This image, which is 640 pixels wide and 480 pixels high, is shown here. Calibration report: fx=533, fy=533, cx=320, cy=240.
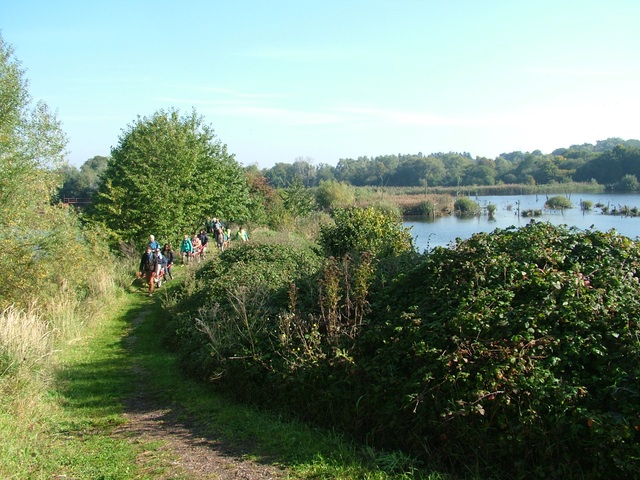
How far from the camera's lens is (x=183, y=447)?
19.4 ft

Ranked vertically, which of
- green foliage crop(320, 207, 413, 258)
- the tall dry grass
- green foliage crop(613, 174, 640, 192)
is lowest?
the tall dry grass

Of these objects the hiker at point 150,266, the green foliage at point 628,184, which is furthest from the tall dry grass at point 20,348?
the green foliage at point 628,184

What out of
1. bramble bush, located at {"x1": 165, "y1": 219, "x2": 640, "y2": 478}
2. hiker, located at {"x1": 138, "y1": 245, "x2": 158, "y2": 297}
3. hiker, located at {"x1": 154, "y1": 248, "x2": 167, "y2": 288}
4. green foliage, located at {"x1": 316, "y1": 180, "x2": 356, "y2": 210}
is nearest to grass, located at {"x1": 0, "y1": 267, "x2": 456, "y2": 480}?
bramble bush, located at {"x1": 165, "y1": 219, "x2": 640, "y2": 478}

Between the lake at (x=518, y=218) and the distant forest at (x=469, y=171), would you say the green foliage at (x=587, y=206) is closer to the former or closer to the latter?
the lake at (x=518, y=218)

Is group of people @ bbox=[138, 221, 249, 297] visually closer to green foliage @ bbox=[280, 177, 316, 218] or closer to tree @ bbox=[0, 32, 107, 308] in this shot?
tree @ bbox=[0, 32, 107, 308]

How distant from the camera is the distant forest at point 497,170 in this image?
5962 centimetres

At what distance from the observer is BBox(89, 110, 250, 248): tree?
80.3 feet

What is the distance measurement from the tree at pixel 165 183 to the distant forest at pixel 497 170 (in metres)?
12.4

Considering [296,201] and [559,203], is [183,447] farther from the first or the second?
[559,203]

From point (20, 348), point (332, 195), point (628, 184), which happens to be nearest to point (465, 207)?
point (332, 195)

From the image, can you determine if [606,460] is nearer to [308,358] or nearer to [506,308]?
[506,308]

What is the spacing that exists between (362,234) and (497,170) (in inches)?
3528

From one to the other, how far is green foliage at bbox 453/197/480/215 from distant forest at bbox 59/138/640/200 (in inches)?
566

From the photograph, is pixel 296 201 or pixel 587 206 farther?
pixel 587 206
